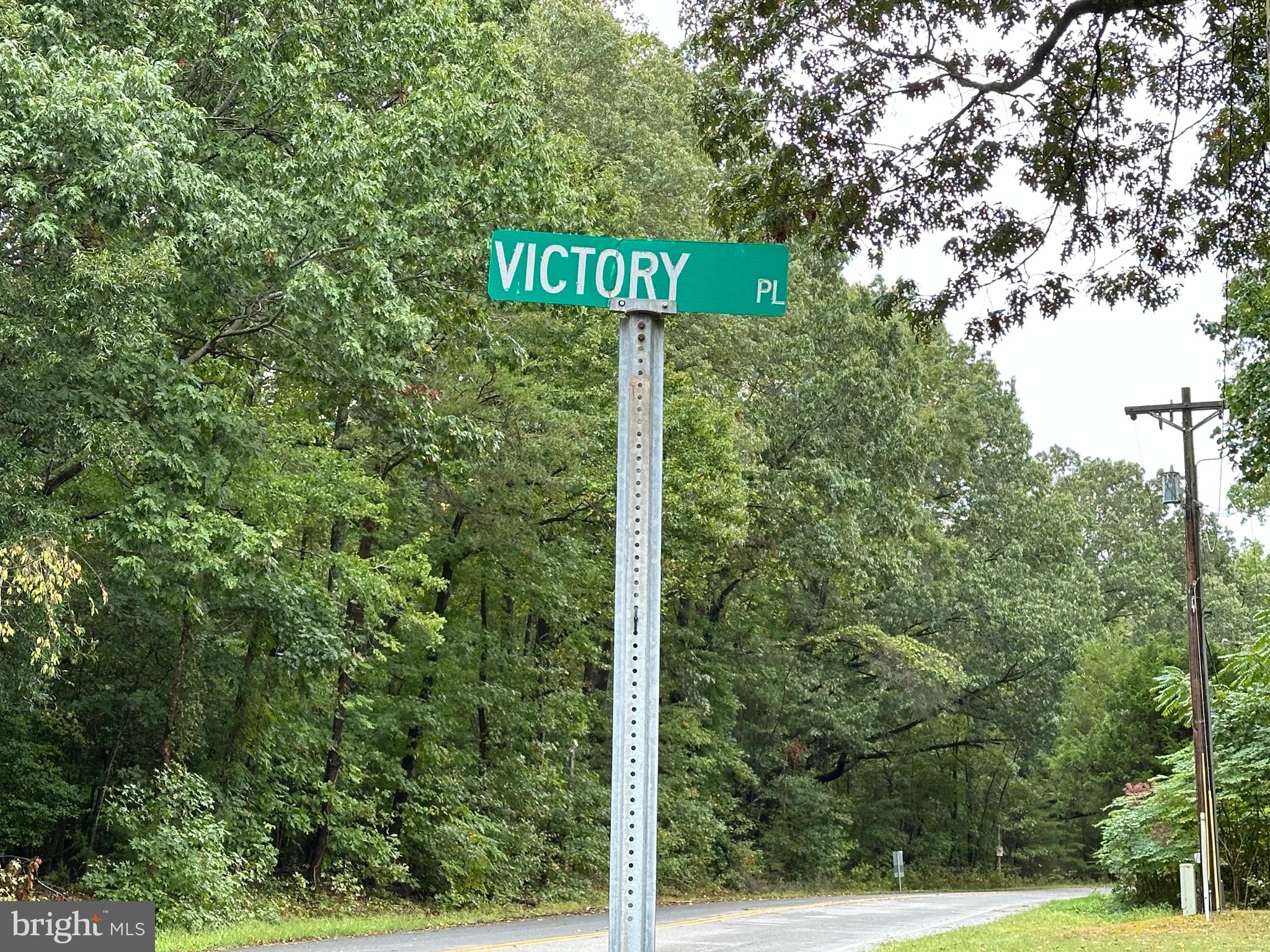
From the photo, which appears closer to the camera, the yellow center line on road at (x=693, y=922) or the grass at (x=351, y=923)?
the grass at (x=351, y=923)

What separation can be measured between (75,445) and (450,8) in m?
7.02

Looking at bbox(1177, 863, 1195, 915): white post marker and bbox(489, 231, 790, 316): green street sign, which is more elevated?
bbox(489, 231, 790, 316): green street sign

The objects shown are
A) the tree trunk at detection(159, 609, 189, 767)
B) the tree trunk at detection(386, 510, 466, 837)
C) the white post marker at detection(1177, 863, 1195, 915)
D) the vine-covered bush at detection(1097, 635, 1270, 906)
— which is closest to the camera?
the tree trunk at detection(159, 609, 189, 767)

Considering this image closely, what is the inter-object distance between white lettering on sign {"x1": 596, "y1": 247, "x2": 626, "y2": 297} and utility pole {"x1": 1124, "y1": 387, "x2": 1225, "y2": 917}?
1896 centimetres

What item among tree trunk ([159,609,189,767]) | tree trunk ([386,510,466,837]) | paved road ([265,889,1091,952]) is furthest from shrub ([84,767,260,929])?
tree trunk ([386,510,466,837])

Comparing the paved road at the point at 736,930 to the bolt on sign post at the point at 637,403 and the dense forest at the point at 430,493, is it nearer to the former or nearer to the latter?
the dense forest at the point at 430,493

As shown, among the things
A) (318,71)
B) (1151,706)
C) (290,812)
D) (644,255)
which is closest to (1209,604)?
(1151,706)

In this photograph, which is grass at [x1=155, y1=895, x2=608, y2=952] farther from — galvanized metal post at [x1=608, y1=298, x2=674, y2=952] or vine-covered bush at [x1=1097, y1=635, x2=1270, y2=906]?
galvanized metal post at [x1=608, y1=298, x2=674, y2=952]

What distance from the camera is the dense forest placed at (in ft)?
40.9

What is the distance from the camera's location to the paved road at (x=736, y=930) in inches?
612

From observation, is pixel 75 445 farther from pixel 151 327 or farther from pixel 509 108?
pixel 509 108

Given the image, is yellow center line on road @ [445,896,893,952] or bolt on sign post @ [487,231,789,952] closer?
bolt on sign post @ [487,231,789,952]

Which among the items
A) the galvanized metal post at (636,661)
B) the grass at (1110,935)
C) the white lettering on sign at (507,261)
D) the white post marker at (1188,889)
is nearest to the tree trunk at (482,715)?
the grass at (1110,935)

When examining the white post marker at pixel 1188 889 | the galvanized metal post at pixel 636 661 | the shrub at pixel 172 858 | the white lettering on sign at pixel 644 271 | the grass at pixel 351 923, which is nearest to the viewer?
the galvanized metal post at pixel 636 661
